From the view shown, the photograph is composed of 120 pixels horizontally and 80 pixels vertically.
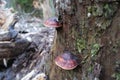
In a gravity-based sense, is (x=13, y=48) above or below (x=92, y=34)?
below

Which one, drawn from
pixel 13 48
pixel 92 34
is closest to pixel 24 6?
→ pixel 13 48

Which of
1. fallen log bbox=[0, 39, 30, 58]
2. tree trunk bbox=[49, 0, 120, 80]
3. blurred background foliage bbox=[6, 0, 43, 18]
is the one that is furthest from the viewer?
blurred background foliage bbox=[6, 0, 43, 18]

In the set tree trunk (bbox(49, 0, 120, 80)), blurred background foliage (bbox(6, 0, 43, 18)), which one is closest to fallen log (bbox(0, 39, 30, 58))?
tree trunk (bbox(49, 0, 120, 80))

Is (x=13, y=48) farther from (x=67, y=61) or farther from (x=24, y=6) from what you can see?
(x=24, y=6)

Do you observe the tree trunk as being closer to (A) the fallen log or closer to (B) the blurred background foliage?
(A) the fallen log

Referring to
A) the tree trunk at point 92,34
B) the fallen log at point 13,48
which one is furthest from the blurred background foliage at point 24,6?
the tree trunk at point 92,34

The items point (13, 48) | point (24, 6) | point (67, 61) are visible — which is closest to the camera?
point (67, 61)
